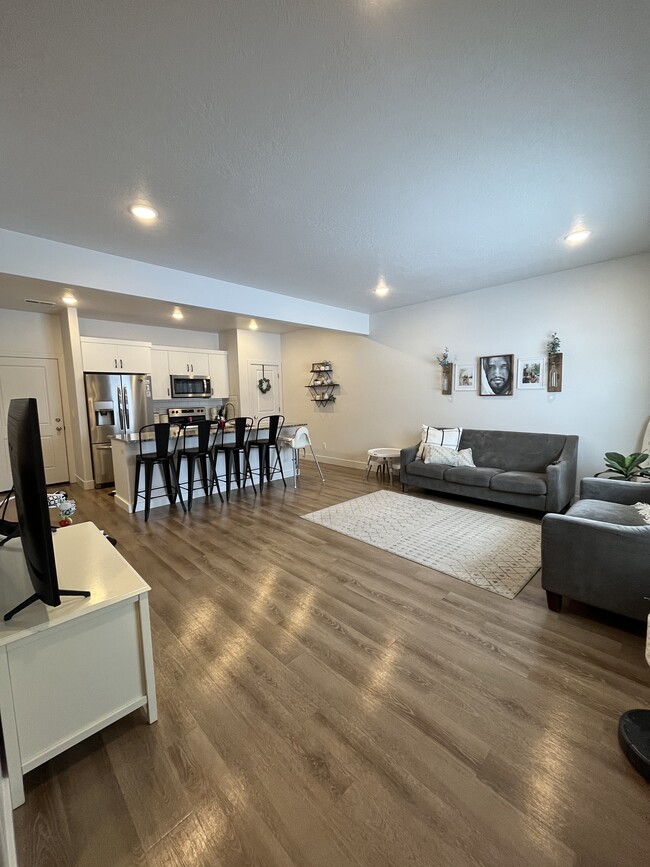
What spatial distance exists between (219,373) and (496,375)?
16.6 ft

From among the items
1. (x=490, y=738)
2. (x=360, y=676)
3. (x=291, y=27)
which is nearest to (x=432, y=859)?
(x=490, y=738)

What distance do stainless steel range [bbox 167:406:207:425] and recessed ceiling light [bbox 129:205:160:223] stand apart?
421 centimetres

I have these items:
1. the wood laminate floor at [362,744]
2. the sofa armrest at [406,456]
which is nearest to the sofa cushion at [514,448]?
the sofa armrest at [406,456]

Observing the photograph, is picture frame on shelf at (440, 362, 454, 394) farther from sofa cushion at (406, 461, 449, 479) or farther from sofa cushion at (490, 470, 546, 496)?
sofa cushion at (490, 470, 546, 496)

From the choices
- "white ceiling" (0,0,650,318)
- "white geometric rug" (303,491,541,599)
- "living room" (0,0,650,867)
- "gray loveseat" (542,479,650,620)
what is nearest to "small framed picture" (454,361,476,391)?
"living room" (0,0,650,867)

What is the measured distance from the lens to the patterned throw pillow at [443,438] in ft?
16.4

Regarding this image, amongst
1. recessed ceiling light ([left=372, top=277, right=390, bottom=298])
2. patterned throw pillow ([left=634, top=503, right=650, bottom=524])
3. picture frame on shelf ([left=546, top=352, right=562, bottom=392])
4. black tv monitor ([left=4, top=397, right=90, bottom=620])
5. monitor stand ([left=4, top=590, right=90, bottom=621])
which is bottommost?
patterned throw pillow ([left=634, top=503, right=650, bottom=524])

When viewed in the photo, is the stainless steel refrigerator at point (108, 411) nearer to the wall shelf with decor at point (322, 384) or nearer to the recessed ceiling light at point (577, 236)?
the wall shelf with decor at point (322, 384)

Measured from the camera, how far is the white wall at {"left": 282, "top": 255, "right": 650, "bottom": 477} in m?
3.91

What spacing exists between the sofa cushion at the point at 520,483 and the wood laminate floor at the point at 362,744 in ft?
5.35

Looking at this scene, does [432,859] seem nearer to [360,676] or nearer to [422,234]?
[360,676]

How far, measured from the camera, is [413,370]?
5801 millimetres

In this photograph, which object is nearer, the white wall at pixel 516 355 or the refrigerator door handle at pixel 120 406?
the white wall at pixel 516 355

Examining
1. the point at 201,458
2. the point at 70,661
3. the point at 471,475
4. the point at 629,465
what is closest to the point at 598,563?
the point at 629,465
